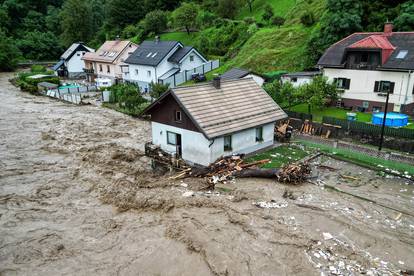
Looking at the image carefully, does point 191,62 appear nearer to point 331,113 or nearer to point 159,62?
point 159,62

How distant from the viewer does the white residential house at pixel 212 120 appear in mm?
22047

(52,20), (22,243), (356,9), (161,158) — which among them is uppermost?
(52,20)

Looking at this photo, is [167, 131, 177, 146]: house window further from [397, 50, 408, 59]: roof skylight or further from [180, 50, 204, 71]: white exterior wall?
A: [180, 50, 204, 71]: white exterior wall

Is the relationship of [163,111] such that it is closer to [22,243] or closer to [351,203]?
[22,243]

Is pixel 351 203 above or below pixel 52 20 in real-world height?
below

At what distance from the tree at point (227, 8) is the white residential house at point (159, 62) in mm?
24866

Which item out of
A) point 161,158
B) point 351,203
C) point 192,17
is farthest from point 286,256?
point 192,17

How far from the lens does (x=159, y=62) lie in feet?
160

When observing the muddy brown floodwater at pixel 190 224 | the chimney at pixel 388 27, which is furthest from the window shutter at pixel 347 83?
the muddy brown floodwater at pixel 190 224

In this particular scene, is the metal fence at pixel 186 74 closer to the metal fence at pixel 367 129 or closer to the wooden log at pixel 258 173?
the metal fence at pixel 367 129

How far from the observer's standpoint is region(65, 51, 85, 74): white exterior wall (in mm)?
71250

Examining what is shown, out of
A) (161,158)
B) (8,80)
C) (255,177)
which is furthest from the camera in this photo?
(8,80)

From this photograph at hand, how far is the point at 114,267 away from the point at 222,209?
639 cm

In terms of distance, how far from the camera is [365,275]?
43.7 ft
